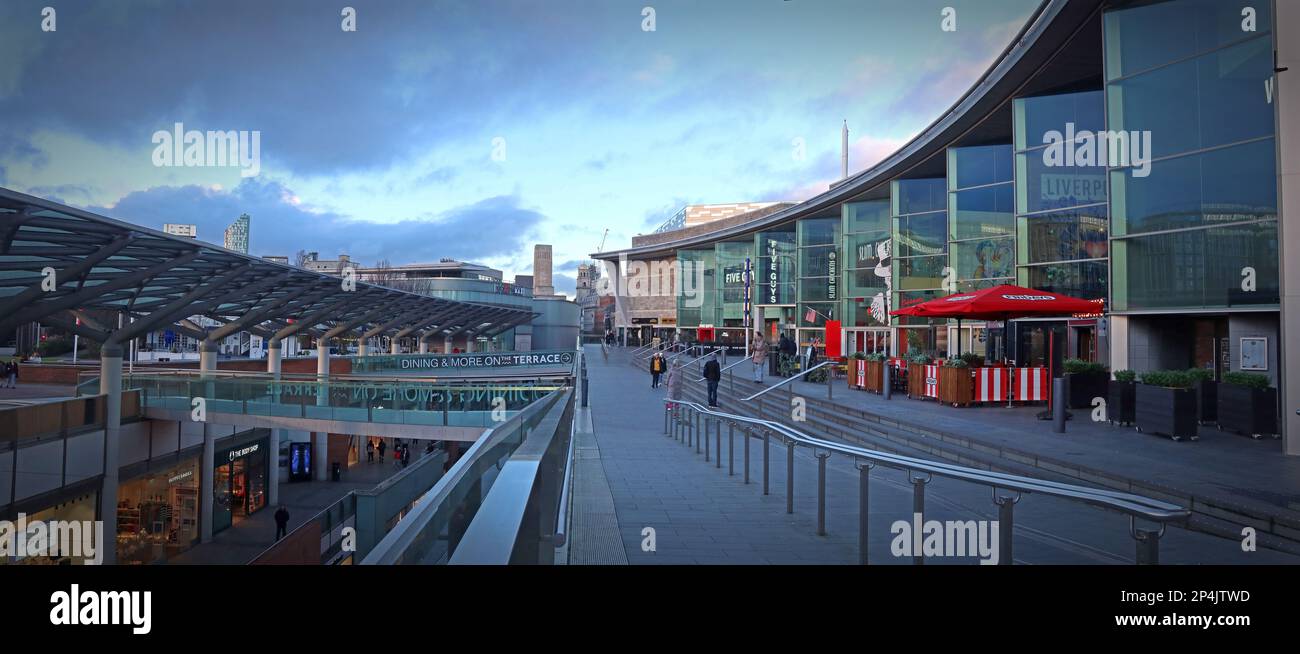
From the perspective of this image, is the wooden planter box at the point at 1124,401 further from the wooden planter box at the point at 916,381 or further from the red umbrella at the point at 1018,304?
the wooden planter box at the point at 916,381

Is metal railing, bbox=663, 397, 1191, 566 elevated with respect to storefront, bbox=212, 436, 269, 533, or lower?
elevated

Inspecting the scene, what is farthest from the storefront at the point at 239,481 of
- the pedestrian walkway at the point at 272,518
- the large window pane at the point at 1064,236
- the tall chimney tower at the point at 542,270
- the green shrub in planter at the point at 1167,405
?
the tall chimney tower at the point at 542,270

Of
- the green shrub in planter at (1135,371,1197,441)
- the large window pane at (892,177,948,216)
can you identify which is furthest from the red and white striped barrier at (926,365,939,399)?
the large window pane at (892,177,948,216)

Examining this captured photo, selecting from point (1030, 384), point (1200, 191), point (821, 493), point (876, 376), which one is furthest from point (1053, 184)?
point (821, 493)

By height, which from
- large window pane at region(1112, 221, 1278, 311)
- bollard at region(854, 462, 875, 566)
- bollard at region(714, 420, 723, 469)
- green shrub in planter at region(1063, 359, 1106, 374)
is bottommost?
bollard at region(714, 420, 723, 469)

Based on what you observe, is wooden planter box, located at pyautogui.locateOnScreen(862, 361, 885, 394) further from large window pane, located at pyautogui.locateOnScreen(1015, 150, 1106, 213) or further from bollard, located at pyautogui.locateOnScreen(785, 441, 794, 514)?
bollard, located at pyautogui.locateOnScreen(785, 441, 794, 514)

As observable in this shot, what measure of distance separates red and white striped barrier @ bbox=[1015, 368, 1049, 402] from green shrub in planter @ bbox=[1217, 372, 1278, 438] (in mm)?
3502

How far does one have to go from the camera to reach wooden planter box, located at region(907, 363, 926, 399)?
13.0 m

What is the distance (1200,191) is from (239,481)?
27.0 metres

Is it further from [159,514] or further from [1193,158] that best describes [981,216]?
[159,514]

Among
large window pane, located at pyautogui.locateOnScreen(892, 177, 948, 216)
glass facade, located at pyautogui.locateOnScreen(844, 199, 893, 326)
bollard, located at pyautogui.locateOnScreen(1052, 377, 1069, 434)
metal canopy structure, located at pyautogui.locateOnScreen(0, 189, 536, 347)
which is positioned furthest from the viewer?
glass facade, located at pyautogui.locateOnScreen(844, 199, 893, 326)

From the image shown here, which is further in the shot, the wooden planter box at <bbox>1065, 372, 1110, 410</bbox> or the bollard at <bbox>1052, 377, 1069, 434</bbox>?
the wooden planter box at <bbox>1065, 372, 1110, 410</bbox>

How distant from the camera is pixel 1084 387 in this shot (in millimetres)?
11383

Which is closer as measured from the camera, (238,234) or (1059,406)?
(1059,406)
